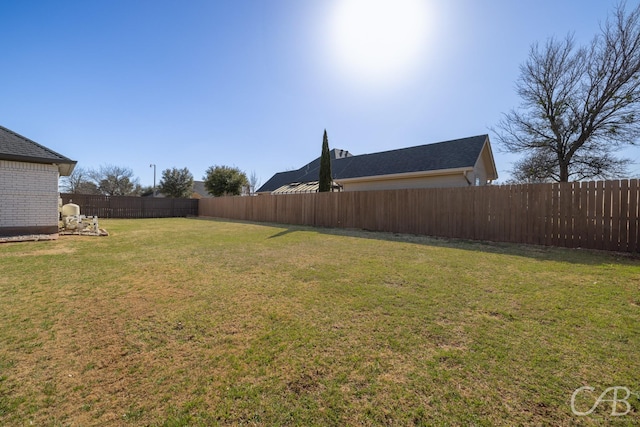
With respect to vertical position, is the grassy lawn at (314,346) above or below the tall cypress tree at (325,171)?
below

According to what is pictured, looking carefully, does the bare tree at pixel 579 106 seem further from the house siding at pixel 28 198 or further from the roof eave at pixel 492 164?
the house siding at pixel 28 198

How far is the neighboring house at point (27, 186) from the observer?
823 cm

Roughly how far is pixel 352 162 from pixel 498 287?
15563mm

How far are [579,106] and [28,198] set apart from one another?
80.3 ft

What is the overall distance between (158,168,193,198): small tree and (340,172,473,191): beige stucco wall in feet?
88.7

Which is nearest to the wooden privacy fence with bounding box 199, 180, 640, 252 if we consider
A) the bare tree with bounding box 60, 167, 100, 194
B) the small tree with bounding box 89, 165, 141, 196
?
the small tree with bounding box 89, 165, 141, 196

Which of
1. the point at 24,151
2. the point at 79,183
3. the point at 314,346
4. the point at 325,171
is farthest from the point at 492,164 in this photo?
the point at 79,183

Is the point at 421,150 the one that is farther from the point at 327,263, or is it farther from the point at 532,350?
the point at 532,350

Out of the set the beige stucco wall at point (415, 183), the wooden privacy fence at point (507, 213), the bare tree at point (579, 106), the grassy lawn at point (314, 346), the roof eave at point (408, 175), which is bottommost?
the grassy lawn at point (314, 346)

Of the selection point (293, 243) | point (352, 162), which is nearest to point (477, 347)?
point (293, 243)

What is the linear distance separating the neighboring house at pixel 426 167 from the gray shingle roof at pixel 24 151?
1316 cm

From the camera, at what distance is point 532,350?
2.20 metres

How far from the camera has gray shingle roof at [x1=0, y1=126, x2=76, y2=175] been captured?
8094 mm

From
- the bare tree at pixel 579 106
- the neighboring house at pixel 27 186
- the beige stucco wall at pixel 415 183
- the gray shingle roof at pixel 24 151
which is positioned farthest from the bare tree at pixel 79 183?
the bare tree at pixel 579 106
